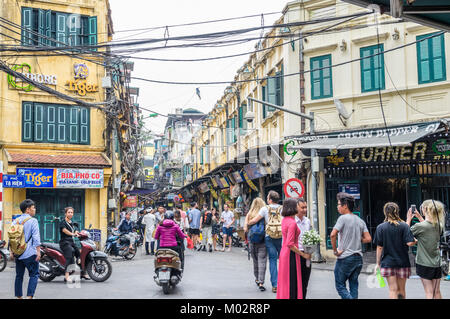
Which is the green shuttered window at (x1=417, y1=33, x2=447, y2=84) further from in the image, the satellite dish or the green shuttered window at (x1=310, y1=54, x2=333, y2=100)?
the green shuttered window at (x1=310, y1=54, x2=333, y2=100)

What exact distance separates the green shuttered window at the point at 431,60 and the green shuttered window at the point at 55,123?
12.4 m

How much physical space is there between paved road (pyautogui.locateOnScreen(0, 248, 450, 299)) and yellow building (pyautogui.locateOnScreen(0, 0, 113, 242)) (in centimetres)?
496

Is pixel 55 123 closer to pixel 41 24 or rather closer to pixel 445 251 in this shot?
pixel 41 24

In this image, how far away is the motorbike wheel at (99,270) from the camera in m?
12.6

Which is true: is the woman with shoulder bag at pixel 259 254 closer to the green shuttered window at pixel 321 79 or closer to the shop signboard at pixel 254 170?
the green shuttered window at pixel 321 79

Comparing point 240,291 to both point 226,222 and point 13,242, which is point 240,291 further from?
point 226,222

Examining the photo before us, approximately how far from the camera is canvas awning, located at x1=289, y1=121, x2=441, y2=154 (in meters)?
15.0

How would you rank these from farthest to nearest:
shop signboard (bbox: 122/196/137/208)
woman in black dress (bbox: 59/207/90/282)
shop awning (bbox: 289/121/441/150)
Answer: shop signboard (bbox: 122/196/137/208)
shop awning (bbox: 289/121/441/150)
woman in black dress (bbox: 59/207/90/282)

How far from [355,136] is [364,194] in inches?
90.7

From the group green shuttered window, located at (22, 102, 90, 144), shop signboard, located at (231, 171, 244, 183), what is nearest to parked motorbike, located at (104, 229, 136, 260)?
green shuttered window, located at (22, 102, 90, 144)

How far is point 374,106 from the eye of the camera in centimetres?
1827

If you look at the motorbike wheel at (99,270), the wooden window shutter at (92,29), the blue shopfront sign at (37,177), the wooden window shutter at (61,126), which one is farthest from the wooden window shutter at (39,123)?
the motorbike wheel at (99,270)

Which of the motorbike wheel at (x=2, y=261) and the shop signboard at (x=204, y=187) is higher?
the shop signboard at (x=204, y=187)
